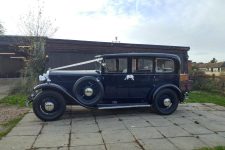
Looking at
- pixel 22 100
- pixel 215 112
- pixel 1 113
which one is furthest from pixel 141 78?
pixel 22 100

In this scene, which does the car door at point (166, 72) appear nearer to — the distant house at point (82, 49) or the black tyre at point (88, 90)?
the black tyre at point (88, 90)

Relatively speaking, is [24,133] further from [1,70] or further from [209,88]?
[1,70]

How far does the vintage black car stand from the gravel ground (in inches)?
37.5

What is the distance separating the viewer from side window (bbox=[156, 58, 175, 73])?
9.76 metres

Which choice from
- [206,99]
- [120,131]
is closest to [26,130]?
[120,131]

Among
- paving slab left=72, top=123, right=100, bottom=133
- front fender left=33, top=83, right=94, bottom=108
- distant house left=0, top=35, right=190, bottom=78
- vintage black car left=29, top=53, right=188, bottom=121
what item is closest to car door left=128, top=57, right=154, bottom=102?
vintage black car left=29, top=53, right=188, bottom=121

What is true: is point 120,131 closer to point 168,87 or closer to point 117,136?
point 117,136

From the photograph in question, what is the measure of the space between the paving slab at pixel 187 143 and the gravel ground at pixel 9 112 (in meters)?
5.08

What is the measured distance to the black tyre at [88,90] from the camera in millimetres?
8955

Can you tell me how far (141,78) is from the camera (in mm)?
9531

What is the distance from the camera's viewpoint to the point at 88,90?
9.00 m

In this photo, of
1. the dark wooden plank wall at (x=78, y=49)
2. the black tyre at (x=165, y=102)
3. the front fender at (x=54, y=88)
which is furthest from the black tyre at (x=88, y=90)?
the dark wooden plank wall at (x=78, y=49)

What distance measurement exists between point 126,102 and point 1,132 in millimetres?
3959

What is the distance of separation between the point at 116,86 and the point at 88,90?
938mm
